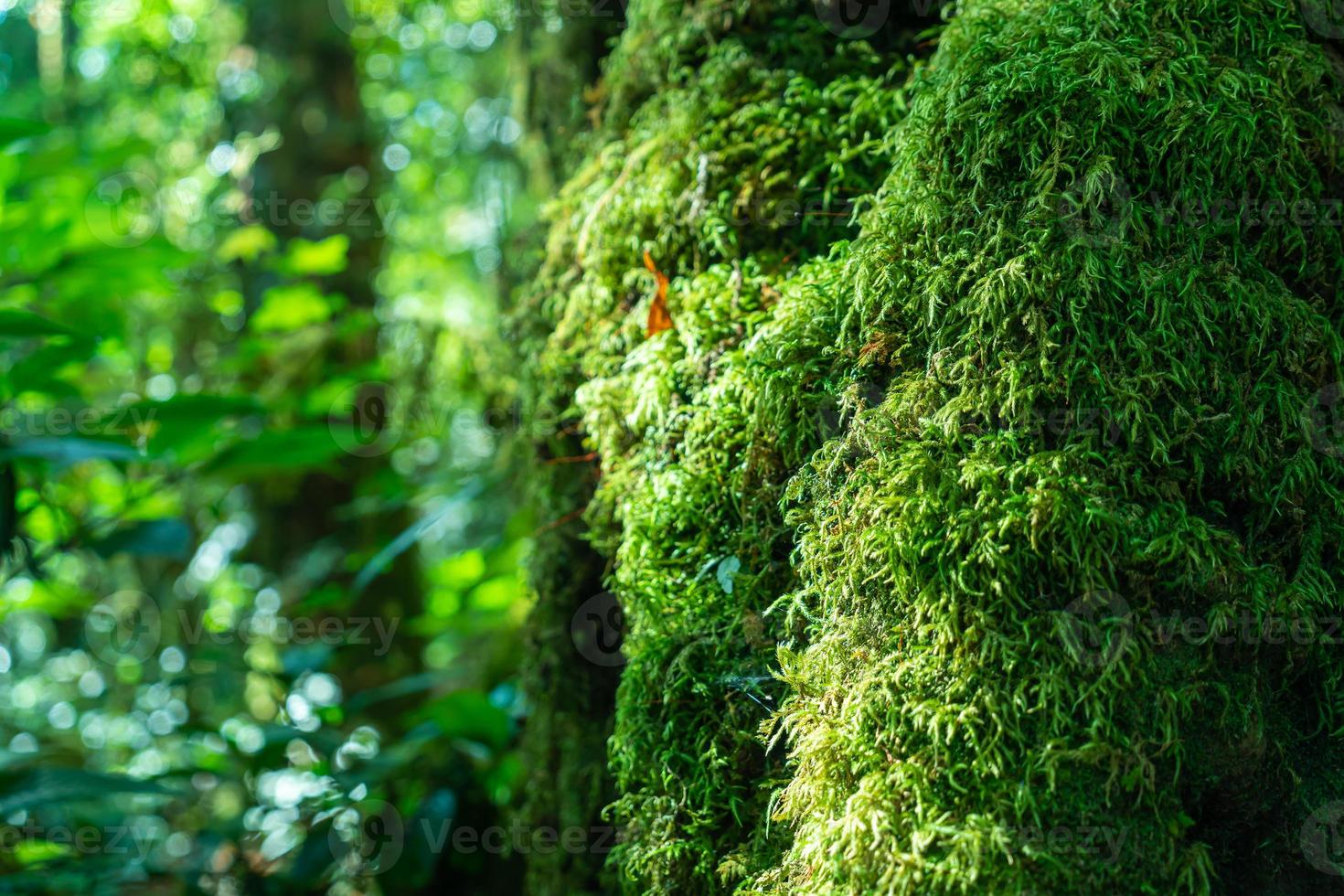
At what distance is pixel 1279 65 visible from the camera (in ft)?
5.12

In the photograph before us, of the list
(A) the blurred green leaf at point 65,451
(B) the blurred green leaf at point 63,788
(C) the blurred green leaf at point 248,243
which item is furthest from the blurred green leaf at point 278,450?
(C) the blurred green leaf at point 248,243

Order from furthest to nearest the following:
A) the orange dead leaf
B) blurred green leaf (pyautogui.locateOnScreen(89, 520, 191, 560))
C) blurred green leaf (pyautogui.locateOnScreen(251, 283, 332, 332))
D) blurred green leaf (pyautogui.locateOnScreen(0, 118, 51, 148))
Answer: blurred green leaf (pyautogui.locateOnScreen(251, 283, 332, 332)), blurred green leaf (pyautogui.locateOnScreen(89, 520, 191, 560)), blurred green leaf (pyautogui.locateOnScreen(0, 118, 51, 148)), the orange dead leaf

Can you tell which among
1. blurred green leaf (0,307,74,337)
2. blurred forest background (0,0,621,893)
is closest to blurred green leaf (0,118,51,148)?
blurred forest background (0,0,621,893)

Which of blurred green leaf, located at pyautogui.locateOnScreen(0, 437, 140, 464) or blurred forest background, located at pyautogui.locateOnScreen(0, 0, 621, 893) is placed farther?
blurred forest background, located at pyautogui.locateOnScreen(0, 0, 621, 893)

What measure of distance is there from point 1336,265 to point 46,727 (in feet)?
22.6

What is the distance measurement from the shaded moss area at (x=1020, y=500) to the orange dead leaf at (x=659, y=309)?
0.09 m

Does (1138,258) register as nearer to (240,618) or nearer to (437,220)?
(240,618)

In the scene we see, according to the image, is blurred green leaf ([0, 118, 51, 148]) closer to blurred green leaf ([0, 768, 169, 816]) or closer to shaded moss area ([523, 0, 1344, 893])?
blurred green leaf ([0, 768, 169, 816])

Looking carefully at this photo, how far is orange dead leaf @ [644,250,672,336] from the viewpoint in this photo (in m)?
2.02

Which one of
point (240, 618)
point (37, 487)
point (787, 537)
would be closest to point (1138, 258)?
point (787, 537)

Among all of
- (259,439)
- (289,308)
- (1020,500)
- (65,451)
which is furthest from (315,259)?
(1020,500)

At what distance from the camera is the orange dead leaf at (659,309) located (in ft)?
6.63

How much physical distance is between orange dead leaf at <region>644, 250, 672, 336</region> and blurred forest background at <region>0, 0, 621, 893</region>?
2.59 ft

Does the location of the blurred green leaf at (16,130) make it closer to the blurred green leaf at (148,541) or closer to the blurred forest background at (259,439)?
the blurred forest background at (259,439)
